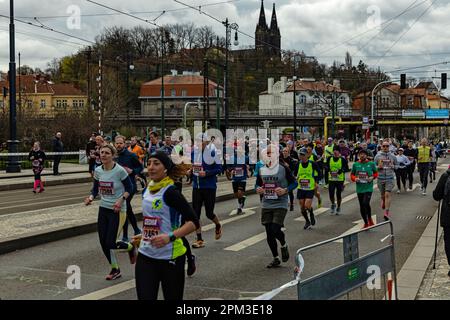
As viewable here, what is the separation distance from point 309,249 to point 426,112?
247 ft

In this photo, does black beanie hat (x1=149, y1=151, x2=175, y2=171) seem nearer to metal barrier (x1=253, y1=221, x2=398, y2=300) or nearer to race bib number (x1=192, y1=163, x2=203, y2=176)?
metal barrier (x1=253, y1=221, x2=398, y2=300)

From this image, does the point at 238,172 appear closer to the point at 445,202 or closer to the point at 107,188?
the point at 107,188

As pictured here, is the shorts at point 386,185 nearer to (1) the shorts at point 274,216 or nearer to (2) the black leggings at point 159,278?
(1) the shorts at point 274,216

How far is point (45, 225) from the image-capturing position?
11430mm

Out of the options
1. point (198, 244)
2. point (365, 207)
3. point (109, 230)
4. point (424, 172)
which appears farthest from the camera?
point (424, 172)

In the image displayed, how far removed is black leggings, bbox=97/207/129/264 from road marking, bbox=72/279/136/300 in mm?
465

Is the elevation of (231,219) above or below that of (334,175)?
below

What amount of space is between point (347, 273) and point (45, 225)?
8.17 m

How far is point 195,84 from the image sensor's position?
105438 millimetres

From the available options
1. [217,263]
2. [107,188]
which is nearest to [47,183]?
[217,263]

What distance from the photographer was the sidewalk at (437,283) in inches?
269

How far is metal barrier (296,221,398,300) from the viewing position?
13.2ft

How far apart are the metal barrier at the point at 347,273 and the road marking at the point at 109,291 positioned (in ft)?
10.7

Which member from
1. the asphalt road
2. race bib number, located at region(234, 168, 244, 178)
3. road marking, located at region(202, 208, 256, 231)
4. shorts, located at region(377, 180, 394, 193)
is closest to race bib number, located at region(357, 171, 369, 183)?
the asphalt road
